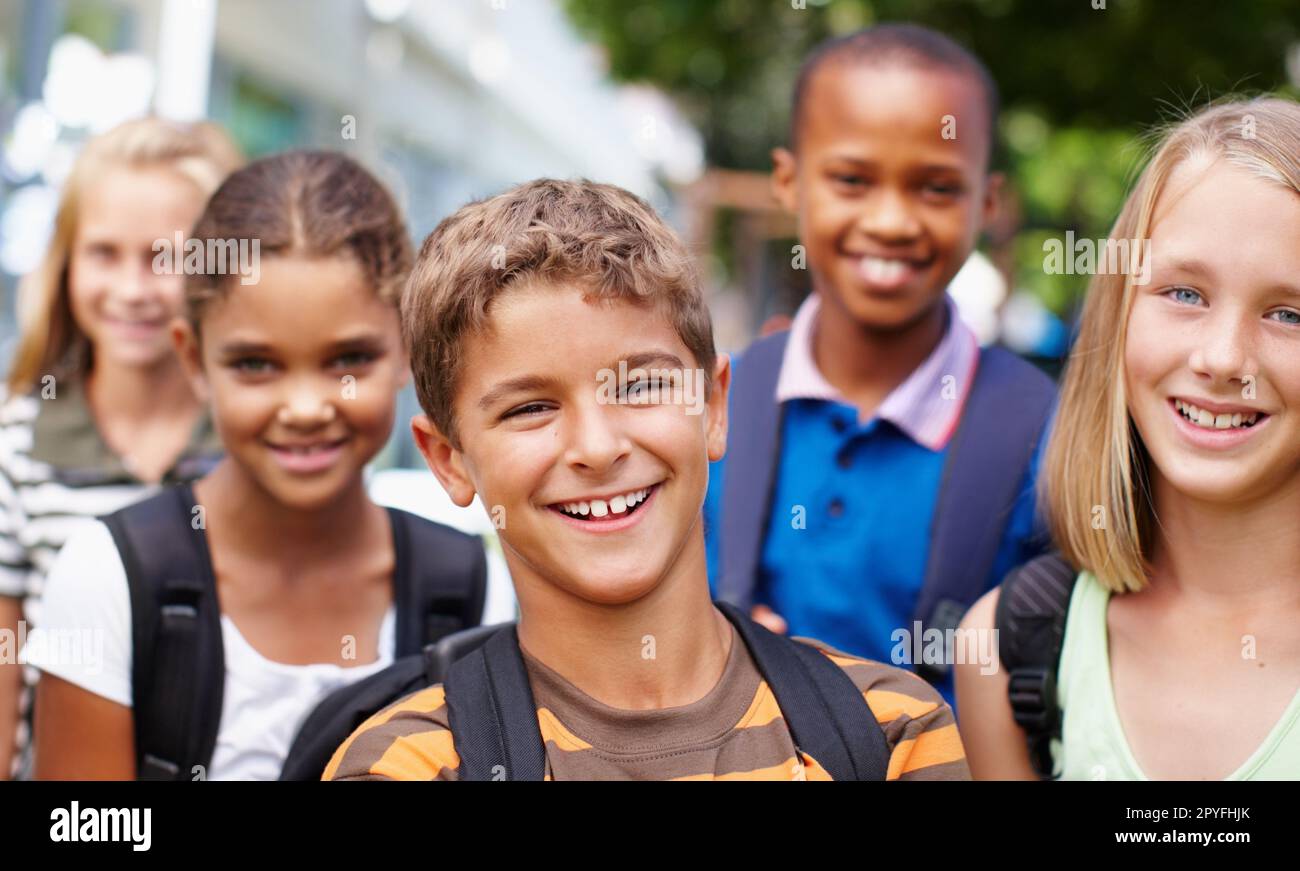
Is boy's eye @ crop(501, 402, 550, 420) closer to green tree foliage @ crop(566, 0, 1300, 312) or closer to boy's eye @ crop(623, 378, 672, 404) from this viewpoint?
boy's eye @ crop(623, 378, 672, 404)

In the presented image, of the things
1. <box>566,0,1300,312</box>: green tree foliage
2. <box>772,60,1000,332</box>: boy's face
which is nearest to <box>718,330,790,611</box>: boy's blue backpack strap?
<box>772,60,1000,332</box>: boy's face

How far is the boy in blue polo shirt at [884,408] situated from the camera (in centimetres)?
292

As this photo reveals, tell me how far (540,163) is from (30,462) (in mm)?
19969

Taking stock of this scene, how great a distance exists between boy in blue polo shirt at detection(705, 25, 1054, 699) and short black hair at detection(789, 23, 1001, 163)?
0.04 feet

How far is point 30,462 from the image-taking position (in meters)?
3.21

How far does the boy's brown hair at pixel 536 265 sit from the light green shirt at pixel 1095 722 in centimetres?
81

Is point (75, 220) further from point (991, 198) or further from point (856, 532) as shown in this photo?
point (991, 198)

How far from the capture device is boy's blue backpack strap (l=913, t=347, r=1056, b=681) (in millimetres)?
2832

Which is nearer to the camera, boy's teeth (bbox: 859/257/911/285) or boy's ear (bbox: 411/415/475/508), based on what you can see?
boy's ear (bbox: 411/415/475/508)

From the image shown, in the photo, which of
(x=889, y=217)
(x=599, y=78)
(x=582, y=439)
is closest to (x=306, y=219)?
(x=582, y=439)

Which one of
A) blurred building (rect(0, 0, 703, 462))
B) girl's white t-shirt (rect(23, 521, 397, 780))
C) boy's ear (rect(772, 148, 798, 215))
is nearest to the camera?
girl's white t-shirt (rect(23, 521, 397, 780))

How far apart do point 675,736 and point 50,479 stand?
6.35 ft

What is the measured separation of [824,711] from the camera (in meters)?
1.99

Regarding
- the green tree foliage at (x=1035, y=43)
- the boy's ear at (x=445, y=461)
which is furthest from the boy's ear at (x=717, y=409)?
A: the green tree foliage at (x=1035, y=43)
